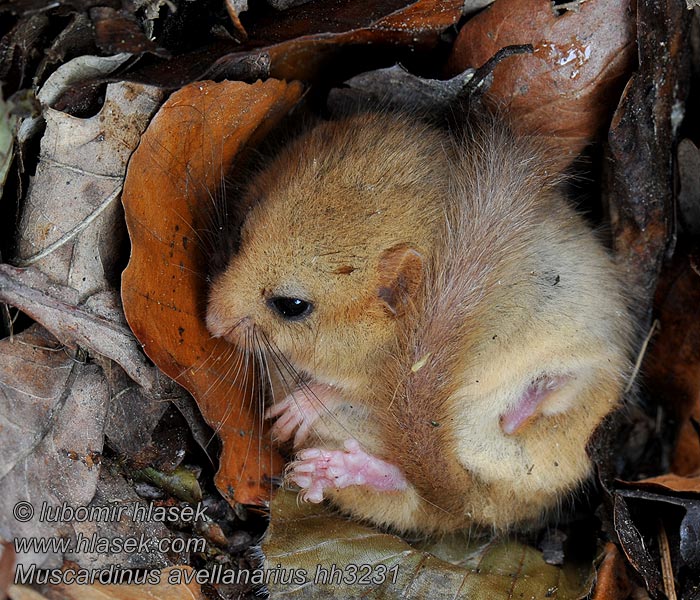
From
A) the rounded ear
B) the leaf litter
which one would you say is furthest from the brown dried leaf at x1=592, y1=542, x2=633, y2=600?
the rounded ear

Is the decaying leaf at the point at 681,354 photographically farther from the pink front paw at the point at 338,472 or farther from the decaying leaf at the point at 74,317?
the decaying leaf at the point at 74,317

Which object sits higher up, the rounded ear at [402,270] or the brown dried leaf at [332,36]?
the brown dried leaf at [332,36]

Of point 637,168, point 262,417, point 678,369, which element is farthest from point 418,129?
point 678,369

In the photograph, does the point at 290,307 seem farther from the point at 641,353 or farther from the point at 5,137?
the point at 641,353

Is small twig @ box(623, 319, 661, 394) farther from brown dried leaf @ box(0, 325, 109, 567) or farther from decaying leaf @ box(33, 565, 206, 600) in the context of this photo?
brown dried leaf @ box(0, 325, 109, 567)

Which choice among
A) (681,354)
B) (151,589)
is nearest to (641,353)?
(681,354)

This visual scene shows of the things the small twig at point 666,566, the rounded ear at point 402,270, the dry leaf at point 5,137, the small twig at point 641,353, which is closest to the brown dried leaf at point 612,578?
the small twig at point 666,566
